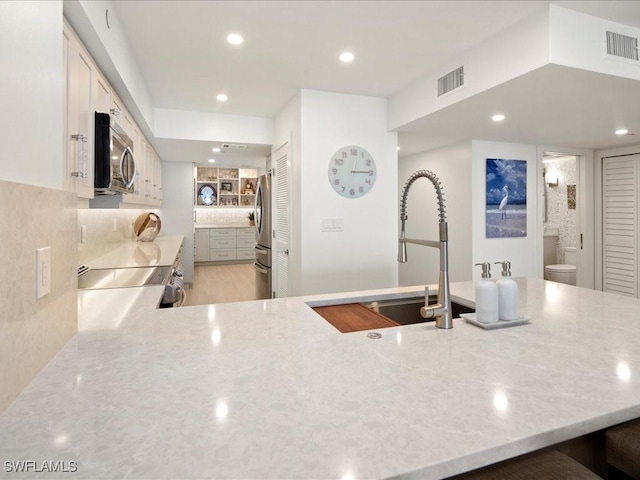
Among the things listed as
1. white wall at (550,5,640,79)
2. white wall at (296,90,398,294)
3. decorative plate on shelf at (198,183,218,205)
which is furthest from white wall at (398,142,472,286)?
decorative plate on shelf at (198,183,218,205)

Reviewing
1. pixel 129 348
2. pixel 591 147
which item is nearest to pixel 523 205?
pixel 591 147

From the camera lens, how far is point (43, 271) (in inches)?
36.5

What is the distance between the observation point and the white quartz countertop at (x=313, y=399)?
0.62 m

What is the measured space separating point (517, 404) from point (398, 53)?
2.71 meters

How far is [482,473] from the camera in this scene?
2.65 ft

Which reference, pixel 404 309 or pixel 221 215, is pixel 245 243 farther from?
pixel 404 309

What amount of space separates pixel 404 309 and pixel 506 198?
3.38 metres

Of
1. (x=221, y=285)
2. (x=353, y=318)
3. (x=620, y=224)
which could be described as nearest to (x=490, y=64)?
(x=353, y=318)

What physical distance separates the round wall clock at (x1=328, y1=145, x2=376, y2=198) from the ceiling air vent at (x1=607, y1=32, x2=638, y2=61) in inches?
80.0

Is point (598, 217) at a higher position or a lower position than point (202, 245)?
higher

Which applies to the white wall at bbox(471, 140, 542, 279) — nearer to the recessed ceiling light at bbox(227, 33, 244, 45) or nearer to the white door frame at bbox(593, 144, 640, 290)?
the white door frame at bbox(593, 144, 640, 290)

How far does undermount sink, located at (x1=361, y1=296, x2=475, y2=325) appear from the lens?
6.08 feet

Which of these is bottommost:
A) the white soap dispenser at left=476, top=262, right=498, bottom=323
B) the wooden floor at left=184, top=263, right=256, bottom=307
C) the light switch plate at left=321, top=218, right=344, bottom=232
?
the wooden floor at left=184, top=263, right=256, bottom=307

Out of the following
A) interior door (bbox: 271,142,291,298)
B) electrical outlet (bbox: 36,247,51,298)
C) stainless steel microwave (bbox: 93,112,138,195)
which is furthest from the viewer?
interior door (bbox: 271,142,291,298)
